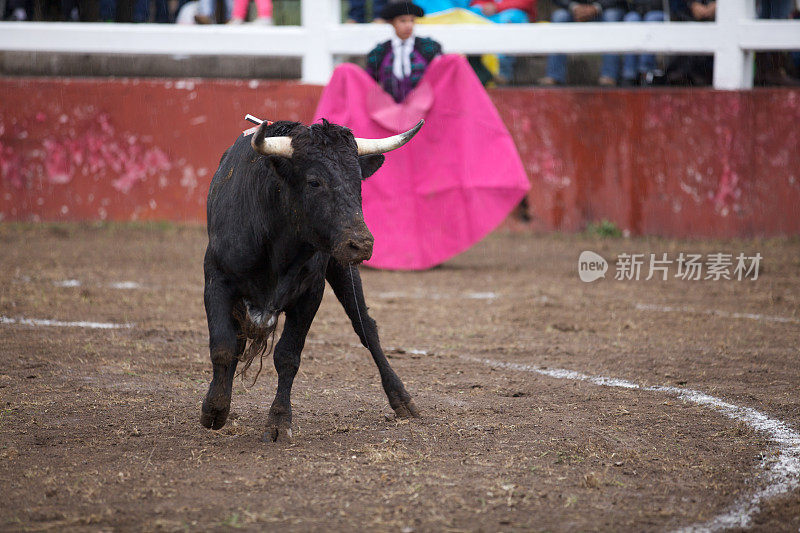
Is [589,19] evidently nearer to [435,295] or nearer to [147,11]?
[435,295]

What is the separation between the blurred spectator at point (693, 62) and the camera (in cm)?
1061

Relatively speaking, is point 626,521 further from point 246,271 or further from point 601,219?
point 601,219

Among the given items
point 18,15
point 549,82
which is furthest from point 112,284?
point 549,82

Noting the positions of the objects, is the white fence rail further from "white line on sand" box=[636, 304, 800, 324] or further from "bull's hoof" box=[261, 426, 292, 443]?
"bull's hoof" box=[261, 426, 292, 443]

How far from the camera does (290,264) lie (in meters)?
4.07

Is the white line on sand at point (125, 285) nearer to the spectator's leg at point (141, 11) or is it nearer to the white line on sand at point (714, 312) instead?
the white line on sand at point (714, 312)

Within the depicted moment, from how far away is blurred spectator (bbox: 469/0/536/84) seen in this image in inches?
437

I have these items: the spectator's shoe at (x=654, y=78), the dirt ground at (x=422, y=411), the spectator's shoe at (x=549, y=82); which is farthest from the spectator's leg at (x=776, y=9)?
the dirt ground at (x=422, y=411)

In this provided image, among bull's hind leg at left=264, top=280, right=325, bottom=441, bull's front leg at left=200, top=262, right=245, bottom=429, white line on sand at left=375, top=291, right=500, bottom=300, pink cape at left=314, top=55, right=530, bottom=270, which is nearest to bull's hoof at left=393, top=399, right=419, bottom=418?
bull's hind leg at left=264, top=280, right=325, bottom=441

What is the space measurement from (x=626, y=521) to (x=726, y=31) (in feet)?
27.1

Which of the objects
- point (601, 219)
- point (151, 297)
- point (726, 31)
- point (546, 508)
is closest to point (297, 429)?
point (546, 508)

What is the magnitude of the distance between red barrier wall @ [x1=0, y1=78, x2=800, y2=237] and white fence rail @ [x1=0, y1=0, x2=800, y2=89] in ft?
1.42

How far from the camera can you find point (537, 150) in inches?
421

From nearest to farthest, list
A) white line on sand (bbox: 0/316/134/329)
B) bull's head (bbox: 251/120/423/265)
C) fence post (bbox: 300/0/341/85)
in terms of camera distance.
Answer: bull's head (bbox: 251/120/423/265) < white line on sand (bbox: 0/316/134/329) < fence post (bbox: 300/0/341/85)
